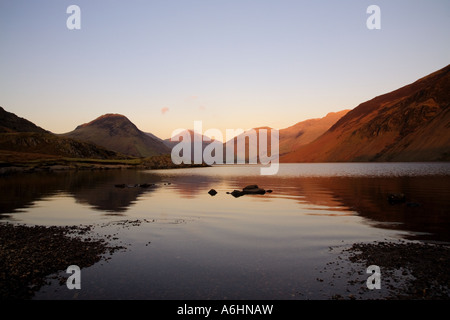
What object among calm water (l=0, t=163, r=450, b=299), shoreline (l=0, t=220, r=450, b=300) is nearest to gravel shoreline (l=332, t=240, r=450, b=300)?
shoreline (l=0, t=220, r=450, b=300)

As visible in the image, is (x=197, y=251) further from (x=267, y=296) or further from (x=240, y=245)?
(x=267, y=296)

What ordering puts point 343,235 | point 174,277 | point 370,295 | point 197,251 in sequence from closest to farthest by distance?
1. point 370,295
2. point 174,277
3. point 197,251
4. point 343,235

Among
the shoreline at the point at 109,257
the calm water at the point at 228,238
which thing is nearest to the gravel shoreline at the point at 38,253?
the shoreline at the point at 109,257

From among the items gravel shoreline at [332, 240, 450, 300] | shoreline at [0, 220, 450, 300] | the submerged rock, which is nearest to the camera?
gravel shoreline at [332, 240, 450, 300]

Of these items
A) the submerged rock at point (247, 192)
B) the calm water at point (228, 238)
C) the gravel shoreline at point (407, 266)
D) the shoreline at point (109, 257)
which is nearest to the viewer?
the gravel shoreline at point (407, 266)

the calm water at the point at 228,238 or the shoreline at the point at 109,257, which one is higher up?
the shoreline at the point at 109,257

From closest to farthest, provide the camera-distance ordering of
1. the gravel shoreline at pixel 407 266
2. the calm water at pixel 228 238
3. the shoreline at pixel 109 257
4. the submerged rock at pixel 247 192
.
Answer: the gravel shoreline at pixel 407 266, the shoreline at pixel 109 257, the calm water at pixel 228 238, the submerged rock at pixel 247 192

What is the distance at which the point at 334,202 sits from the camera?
49.0m

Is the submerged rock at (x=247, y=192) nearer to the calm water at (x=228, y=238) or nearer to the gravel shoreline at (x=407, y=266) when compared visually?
the calm water at (x=228, y=238)

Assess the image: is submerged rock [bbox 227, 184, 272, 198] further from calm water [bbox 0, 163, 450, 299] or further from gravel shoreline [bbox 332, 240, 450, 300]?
gravel shoreline [bbox 332, 240, 450, 300]

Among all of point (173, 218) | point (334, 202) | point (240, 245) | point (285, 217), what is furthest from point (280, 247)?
point (334, 202)

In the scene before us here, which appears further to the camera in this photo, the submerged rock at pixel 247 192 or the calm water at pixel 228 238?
the submerged rock at pixel 247 192

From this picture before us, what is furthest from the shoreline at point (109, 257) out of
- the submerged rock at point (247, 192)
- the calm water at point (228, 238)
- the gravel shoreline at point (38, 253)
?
the submerged rock at point (247, 192)
